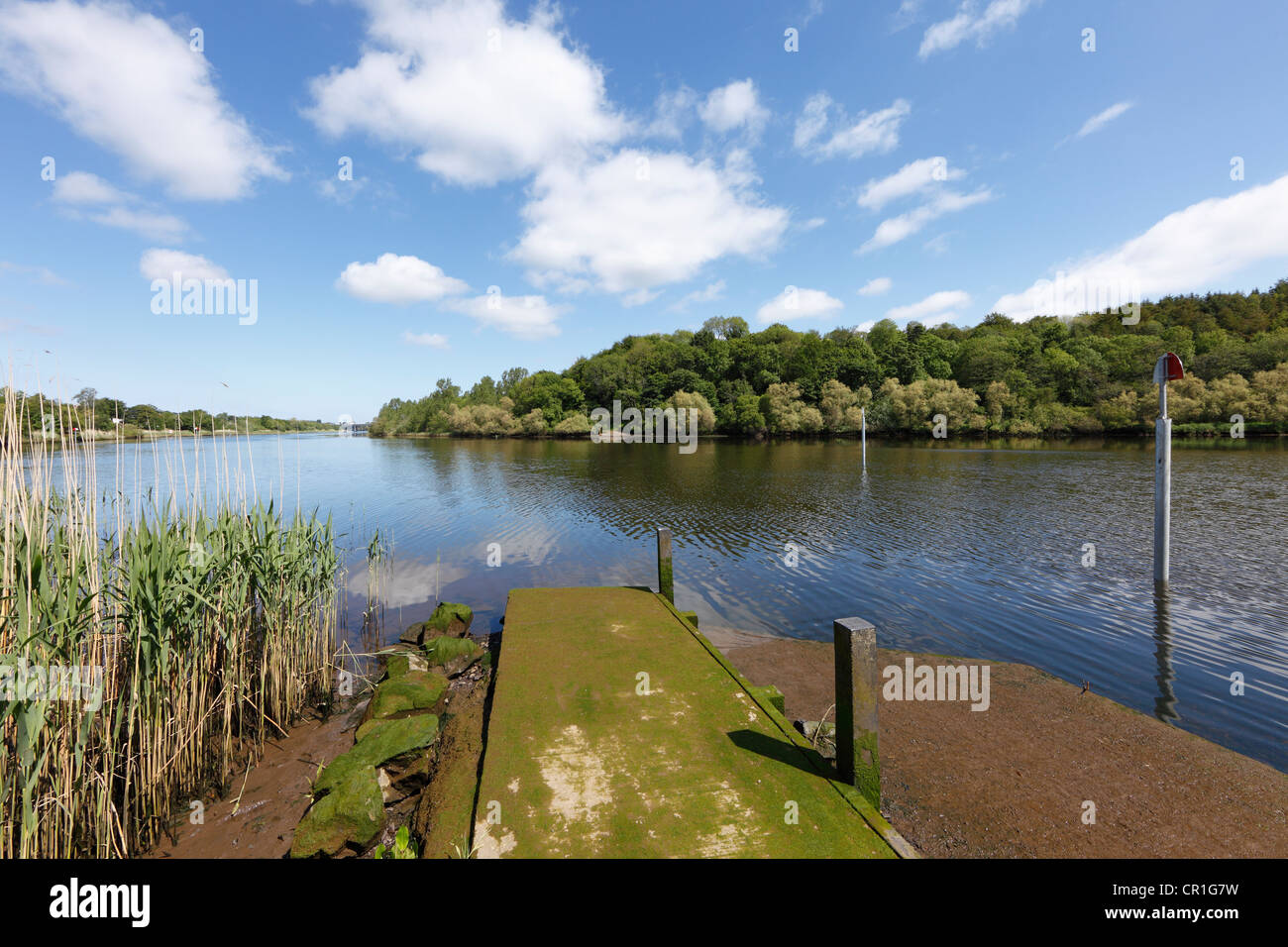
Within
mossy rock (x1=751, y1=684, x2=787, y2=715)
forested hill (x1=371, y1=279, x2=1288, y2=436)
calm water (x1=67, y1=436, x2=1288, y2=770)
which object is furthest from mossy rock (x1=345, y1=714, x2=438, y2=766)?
forested hill (x1=371, y1=279, x2=1288, y2=436)

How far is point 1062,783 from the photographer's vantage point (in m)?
5.54

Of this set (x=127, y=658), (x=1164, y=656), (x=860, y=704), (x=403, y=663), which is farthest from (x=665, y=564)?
(x=1164, y=656)

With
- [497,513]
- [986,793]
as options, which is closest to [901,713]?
[986,793]

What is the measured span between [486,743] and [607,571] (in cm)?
1007

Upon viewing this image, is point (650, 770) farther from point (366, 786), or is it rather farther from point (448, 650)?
point (448, 650)

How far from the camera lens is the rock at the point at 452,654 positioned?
8.90m

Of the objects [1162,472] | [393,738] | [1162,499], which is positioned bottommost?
[393,738]

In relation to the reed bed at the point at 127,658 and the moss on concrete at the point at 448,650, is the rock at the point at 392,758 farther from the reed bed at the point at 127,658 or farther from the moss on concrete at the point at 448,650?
the moss on concrete at the point at 448,650

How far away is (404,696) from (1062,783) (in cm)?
806

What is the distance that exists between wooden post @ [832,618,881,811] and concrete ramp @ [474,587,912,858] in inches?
8.3

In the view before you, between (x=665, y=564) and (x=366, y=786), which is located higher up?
(x=665, y=564)

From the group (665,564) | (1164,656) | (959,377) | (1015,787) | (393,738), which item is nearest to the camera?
(1015,787)

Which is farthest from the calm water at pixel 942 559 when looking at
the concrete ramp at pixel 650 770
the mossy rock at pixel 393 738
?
the concrete ramp at pixel 650 770
